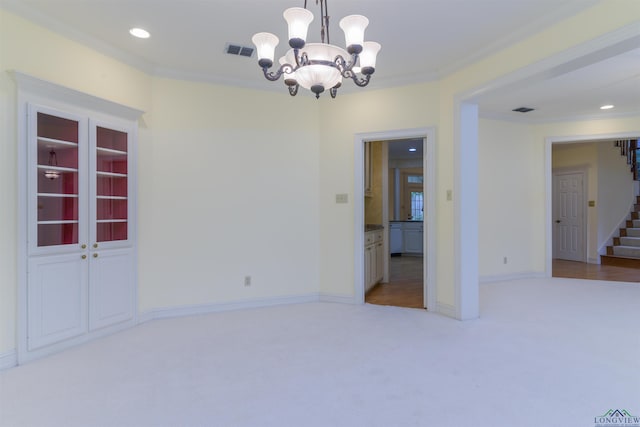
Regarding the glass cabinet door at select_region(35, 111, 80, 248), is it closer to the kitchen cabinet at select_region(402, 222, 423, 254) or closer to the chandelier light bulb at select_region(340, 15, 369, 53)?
the chandelier light bulb at select_region(340, 15, 369, 53)

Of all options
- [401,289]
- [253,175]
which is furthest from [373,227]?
[253,175]

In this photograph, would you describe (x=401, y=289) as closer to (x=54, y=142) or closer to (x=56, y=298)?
(x=56, y=298)

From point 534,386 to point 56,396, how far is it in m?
3.24

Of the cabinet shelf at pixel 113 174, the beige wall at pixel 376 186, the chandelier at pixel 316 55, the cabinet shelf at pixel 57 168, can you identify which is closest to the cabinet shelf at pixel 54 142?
the cabinet shelf at pixel 57 168

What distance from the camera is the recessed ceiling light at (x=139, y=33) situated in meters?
3.24

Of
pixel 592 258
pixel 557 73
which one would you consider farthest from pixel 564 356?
pixel 592 258

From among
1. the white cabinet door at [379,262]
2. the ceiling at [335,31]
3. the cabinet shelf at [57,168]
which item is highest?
the ceiling at [335,31]

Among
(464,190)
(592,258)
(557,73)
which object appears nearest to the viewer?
(557,73)

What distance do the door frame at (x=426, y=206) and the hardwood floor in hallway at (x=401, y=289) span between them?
34cm

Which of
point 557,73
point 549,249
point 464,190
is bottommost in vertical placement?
point 549,249

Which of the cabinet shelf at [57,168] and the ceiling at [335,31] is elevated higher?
the ceiling at [335,31]

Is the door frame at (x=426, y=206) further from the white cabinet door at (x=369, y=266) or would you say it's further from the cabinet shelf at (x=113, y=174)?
the cabinet shelf at (x=113, y=174)

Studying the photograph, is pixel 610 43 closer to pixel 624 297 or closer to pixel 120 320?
pixel 624 297

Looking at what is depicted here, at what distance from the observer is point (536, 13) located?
291 cm
